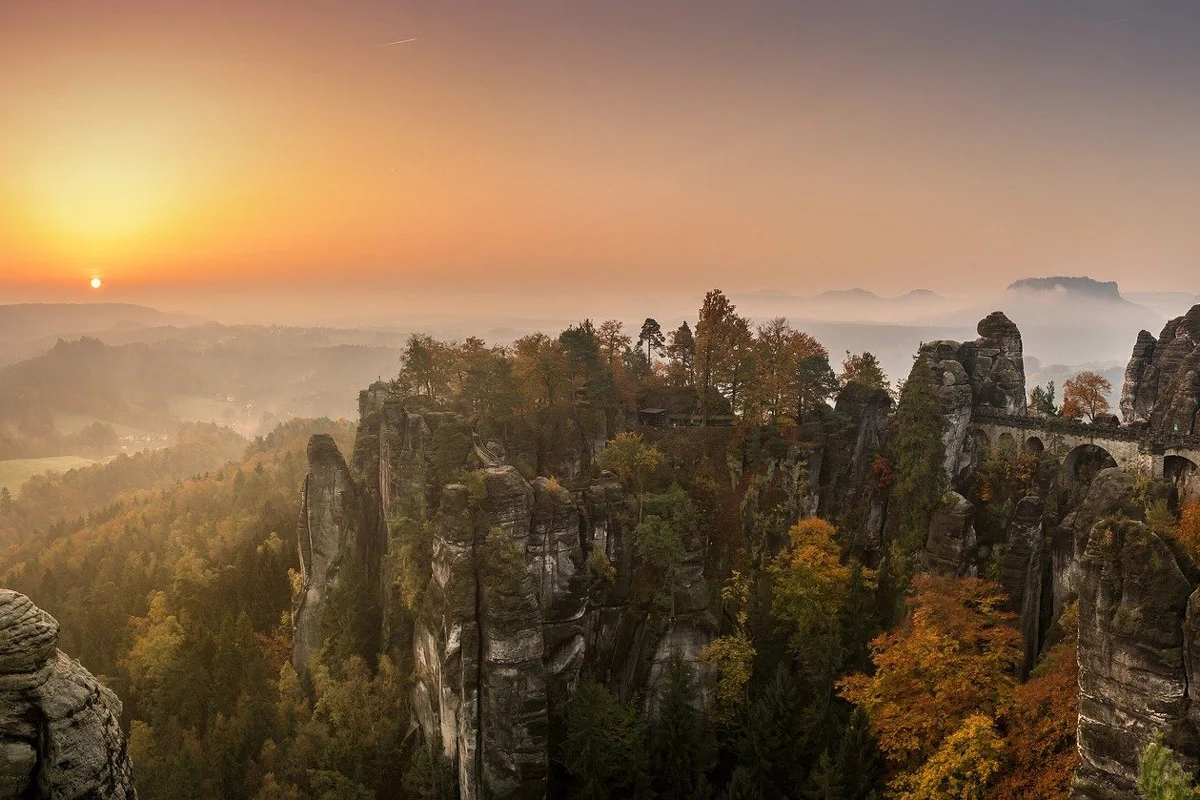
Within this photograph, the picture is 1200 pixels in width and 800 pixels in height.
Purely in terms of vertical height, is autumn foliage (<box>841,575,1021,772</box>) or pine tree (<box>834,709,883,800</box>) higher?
autumn foliage (<box>841,575,1021,772</box>)

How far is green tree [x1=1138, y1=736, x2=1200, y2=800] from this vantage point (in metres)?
17.3

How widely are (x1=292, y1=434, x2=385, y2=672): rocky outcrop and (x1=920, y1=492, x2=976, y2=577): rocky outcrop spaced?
136 ft

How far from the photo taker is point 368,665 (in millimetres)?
45812

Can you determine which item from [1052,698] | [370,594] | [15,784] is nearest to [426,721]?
[370,594]

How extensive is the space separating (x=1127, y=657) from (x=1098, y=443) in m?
31.6

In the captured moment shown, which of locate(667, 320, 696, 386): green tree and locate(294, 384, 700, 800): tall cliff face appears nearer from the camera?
locate(294, 384, 700, 800): tall cliff face

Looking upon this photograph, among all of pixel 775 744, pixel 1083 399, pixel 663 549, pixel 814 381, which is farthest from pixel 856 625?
pixel 1083 399

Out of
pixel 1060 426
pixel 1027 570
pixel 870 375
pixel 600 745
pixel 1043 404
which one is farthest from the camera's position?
pixel 1043 404

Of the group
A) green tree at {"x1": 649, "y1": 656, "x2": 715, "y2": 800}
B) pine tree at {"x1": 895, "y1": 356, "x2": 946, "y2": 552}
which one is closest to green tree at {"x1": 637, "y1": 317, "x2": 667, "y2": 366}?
Result: pine tree at {"x1": 895, "y1": 356, "x2": 946, "y2": 552}

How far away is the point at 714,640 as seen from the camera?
38781 millimetres

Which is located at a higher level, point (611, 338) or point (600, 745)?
point (611, 338)

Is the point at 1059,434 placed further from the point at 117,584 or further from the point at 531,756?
the point at 117,584

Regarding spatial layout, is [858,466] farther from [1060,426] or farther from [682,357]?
[682,357]

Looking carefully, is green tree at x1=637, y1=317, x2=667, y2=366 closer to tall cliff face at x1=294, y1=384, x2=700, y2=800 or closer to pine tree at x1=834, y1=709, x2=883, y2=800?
tall cliff face at x1=294, y1=384, x2=700, y2=800
